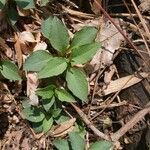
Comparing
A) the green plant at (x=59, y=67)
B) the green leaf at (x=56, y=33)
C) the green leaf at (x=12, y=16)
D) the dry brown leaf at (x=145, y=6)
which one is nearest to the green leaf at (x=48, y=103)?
the green plant at (x=59, y=67)

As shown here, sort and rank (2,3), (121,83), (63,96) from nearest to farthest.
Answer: (2,3) < (63,96) < (121,83)

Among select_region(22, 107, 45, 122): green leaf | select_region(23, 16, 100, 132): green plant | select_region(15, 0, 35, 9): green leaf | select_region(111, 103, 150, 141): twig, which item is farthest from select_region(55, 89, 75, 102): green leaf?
select_region(15, 0, 35, 9): green leaf

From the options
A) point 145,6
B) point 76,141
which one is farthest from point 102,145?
point 145,6

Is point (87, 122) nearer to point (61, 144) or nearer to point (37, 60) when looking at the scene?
point (61, 144)

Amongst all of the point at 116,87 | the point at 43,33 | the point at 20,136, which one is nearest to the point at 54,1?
the point at 43,33

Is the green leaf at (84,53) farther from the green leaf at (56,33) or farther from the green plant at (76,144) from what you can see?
the green plant at (76,144)

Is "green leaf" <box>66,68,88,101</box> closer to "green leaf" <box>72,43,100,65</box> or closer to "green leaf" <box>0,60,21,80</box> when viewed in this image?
"green leaf" <box>72,43,100,65</box>
